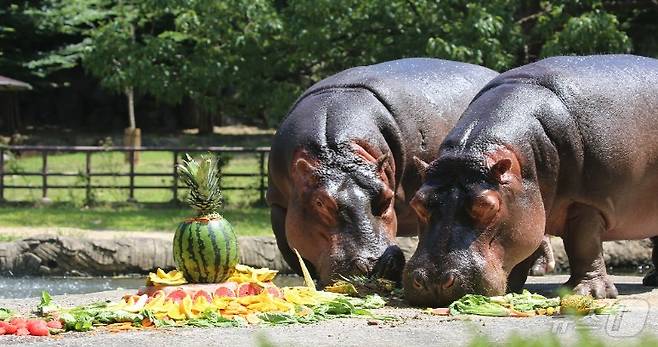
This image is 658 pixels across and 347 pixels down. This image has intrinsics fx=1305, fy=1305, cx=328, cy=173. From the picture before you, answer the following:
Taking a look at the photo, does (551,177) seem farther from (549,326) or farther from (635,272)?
(635,272)

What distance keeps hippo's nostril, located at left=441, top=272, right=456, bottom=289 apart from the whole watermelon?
1226 millimetres

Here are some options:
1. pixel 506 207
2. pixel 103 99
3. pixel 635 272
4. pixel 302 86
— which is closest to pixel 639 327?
pixel 506 207

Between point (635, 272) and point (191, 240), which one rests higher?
point (191, 240)

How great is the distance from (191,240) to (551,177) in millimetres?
2219

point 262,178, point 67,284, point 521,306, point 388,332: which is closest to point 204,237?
point 388,332

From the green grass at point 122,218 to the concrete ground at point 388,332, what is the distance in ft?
27.2

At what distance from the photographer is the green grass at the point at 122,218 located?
1600 centimetres

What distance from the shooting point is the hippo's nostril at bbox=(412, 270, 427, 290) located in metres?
7.38

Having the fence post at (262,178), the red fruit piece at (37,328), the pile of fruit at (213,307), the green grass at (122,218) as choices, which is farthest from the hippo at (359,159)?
the fence post at (262,178)

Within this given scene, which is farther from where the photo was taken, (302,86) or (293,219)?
(302,86)

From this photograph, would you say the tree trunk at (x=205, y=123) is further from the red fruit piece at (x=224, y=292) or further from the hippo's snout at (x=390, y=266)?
the red fruit piece at (x=224, y=292)

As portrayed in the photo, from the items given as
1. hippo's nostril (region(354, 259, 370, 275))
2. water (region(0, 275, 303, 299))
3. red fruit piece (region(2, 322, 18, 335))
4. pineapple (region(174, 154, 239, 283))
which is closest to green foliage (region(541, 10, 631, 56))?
water (region(0, 275, 303, 299))

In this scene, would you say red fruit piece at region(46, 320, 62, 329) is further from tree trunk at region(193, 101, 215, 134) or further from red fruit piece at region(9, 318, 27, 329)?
tree trunk at region(193, 101, 215, 134)

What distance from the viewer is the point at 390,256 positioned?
816cm
